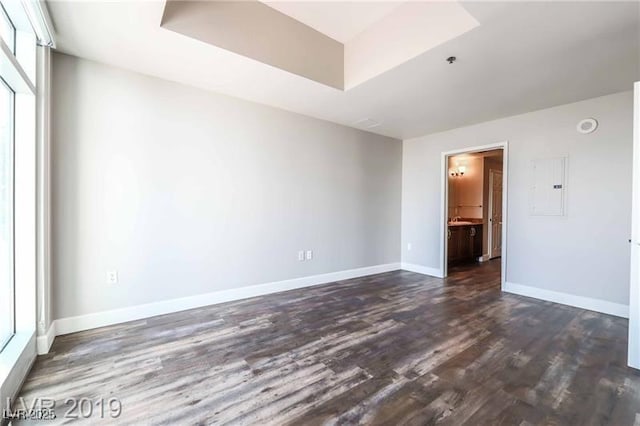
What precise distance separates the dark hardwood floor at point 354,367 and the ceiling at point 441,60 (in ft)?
8.29

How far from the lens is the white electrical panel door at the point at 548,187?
11.5 ft

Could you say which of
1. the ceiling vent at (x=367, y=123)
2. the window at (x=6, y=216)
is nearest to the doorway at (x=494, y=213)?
the ceiling vent at (x=367, y=123)

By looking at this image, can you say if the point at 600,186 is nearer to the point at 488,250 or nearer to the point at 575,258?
the point at 575,258

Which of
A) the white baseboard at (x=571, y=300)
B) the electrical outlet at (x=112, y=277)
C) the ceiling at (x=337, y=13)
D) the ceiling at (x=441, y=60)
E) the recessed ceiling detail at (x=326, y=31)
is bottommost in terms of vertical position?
the white baseboard at (x=571, y=300)

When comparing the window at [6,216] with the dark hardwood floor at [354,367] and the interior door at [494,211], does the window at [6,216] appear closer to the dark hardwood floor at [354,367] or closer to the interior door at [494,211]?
the dark hardwood floor at [354,367]

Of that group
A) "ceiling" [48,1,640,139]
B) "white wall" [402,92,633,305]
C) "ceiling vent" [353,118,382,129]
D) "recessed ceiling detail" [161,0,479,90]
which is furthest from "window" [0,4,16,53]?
"white wall" [402,92,633,305]

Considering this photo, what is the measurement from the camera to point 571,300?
134 inches

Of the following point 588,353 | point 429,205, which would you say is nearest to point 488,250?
point 429,205

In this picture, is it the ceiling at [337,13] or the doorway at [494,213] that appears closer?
the ceiling at [337,13]

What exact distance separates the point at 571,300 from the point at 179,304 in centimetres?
473

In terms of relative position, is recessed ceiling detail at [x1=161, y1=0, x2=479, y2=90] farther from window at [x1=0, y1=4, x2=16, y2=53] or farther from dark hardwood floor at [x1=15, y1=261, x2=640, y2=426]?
dark hardwood floor at [x1=15, y1=261, x2=640, y2=426]

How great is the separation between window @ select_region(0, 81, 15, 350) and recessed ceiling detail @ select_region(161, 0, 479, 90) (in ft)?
4.31

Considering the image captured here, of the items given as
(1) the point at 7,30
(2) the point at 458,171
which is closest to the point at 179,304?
(1) the point at 7,30

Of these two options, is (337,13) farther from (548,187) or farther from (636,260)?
(548,187)
